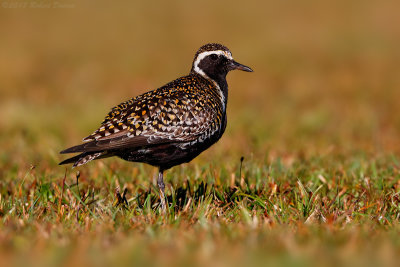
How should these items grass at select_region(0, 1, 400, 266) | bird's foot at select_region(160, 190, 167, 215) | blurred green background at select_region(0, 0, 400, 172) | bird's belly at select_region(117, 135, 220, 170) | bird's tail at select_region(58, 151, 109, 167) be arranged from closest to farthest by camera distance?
grass at select_region(0, 1, 400, 266) → bird's foot at select_region(160, 190, 167, 215) → bird's tail at select_region(58, 151, 109, 167) → bird's belly at select_region(117, 135, 220, 170) → blurred green background at select_region(0, 0, 400, 172)

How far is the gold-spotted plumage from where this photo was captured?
573 centimetres

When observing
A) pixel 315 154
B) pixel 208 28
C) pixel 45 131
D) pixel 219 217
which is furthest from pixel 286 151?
pixel 208 28

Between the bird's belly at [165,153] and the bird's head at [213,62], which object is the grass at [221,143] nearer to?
the bird's belly at [165,153]

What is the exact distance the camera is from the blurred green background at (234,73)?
1084 cm

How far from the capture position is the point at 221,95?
680 centimetres

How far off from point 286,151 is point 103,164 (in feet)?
9.44

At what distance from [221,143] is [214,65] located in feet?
10.4

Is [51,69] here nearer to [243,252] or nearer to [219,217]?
[219,217]

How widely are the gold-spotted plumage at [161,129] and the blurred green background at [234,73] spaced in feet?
3.83

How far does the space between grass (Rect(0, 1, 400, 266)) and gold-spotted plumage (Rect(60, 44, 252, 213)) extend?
413mm

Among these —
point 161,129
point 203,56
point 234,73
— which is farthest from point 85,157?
point 234,73

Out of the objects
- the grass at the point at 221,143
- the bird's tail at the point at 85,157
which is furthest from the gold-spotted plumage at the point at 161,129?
the grass at the point at 221,143

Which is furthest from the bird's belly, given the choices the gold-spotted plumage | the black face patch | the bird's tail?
the black face patch

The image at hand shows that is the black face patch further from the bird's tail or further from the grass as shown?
the bird's tail
